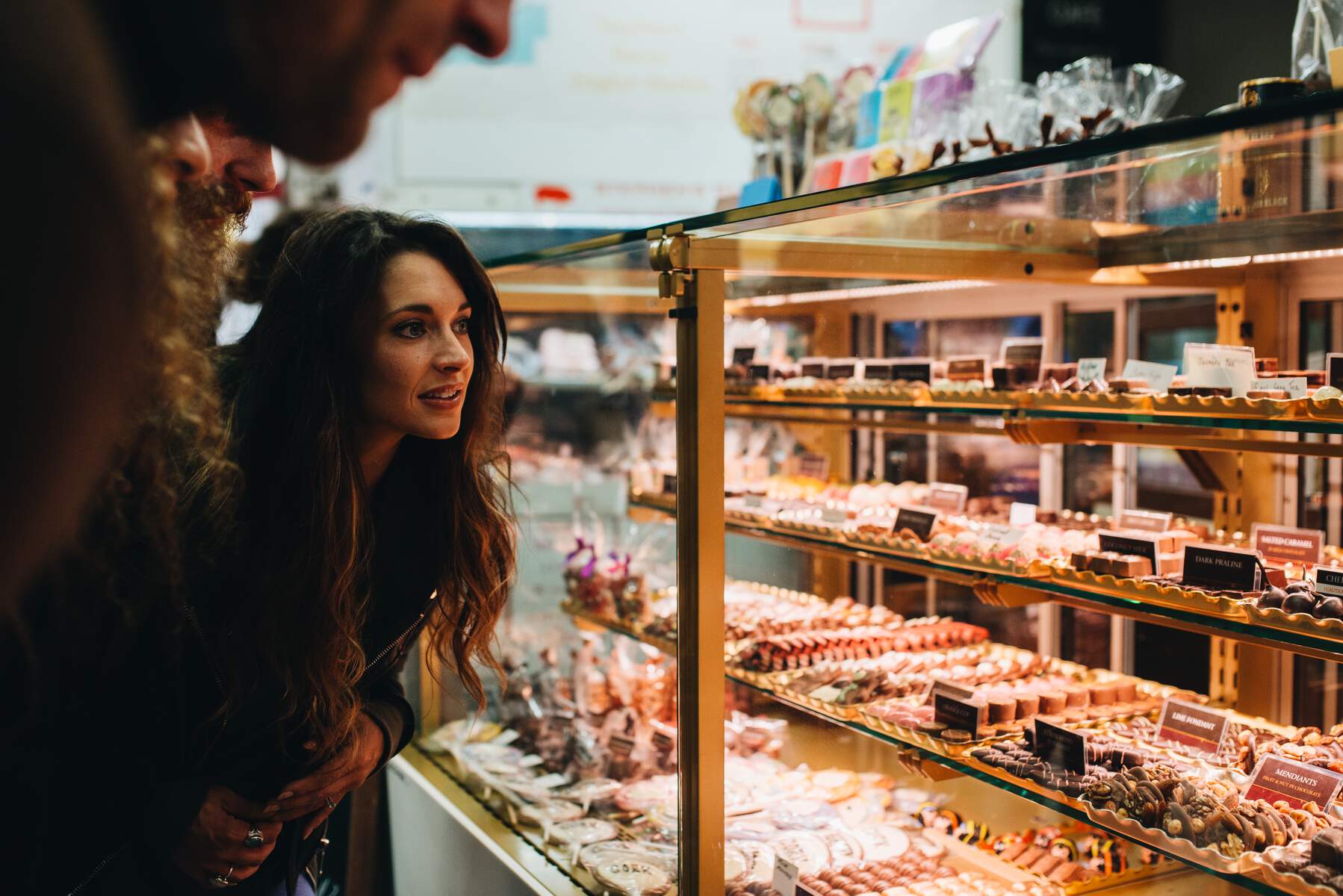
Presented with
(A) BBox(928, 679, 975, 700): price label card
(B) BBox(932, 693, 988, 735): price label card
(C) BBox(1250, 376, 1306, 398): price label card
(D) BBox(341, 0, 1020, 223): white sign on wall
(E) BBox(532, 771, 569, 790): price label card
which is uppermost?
(D) BBox(341, 0, 1020, 223): white sign on wall

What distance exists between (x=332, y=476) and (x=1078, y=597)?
1344 millimetres

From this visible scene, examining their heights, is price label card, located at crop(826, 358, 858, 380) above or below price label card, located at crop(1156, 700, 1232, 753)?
above

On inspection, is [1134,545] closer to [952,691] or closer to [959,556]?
[959,556]

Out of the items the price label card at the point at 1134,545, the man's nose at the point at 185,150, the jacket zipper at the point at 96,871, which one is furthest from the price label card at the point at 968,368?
the man's nose at the point at 185,150

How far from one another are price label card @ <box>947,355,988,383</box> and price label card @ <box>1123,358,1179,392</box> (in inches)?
15.2

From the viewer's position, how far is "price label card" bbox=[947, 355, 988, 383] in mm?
2562

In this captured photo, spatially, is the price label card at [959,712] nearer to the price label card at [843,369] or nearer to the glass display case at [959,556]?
the glass display case at [959,556]

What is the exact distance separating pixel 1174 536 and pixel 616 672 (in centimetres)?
167

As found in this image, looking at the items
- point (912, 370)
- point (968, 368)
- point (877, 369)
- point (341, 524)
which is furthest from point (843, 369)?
point (341, 524)

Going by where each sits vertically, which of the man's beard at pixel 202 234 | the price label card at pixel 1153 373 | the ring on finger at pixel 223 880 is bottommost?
the ring on finger at pixel 223 880

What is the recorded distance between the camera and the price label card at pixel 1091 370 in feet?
7.38

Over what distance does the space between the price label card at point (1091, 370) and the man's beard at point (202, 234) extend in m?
1.97

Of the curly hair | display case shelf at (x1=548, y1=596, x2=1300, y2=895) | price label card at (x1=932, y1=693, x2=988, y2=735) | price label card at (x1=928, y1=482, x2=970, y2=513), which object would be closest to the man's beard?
the curly hair

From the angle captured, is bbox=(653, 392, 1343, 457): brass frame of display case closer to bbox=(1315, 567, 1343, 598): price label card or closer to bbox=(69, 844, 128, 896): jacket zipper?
bbox=(1315, 567, 1343, 598): price label card
